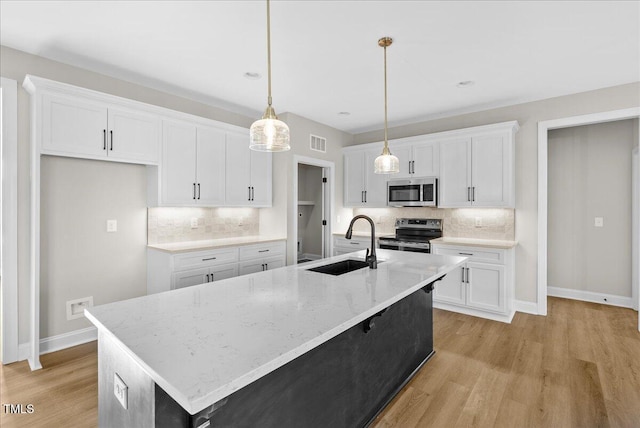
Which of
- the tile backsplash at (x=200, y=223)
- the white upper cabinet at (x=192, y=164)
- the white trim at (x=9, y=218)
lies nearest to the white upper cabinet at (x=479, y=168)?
the tile backsplash at (x=200, y=223)

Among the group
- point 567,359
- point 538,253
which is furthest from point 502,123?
point 567,359

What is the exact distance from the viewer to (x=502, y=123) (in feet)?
12.9

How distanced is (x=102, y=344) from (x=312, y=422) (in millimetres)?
1032

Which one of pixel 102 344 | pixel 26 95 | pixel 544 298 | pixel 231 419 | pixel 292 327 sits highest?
pixel 26 95

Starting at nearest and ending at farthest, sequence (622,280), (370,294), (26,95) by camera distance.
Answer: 1. (370,294)
2. (26,95)
3. (622,280)

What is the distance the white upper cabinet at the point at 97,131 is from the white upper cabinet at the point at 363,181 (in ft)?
10.00

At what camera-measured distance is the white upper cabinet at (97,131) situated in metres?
2.73

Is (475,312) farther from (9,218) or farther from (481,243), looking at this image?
(9,218)

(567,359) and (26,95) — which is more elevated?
(26,95)

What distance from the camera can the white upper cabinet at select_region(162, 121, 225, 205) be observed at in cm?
348

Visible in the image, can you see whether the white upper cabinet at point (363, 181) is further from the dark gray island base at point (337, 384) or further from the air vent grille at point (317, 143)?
the dark gray island base at point (337, 384)

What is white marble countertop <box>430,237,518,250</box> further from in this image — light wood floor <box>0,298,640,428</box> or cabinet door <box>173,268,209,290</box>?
cabinet door <box>173,268,209,290</box>

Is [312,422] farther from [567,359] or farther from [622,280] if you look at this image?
[622,280]

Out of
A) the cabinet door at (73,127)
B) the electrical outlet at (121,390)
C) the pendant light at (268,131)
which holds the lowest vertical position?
the electrical outlet at (121,390)
